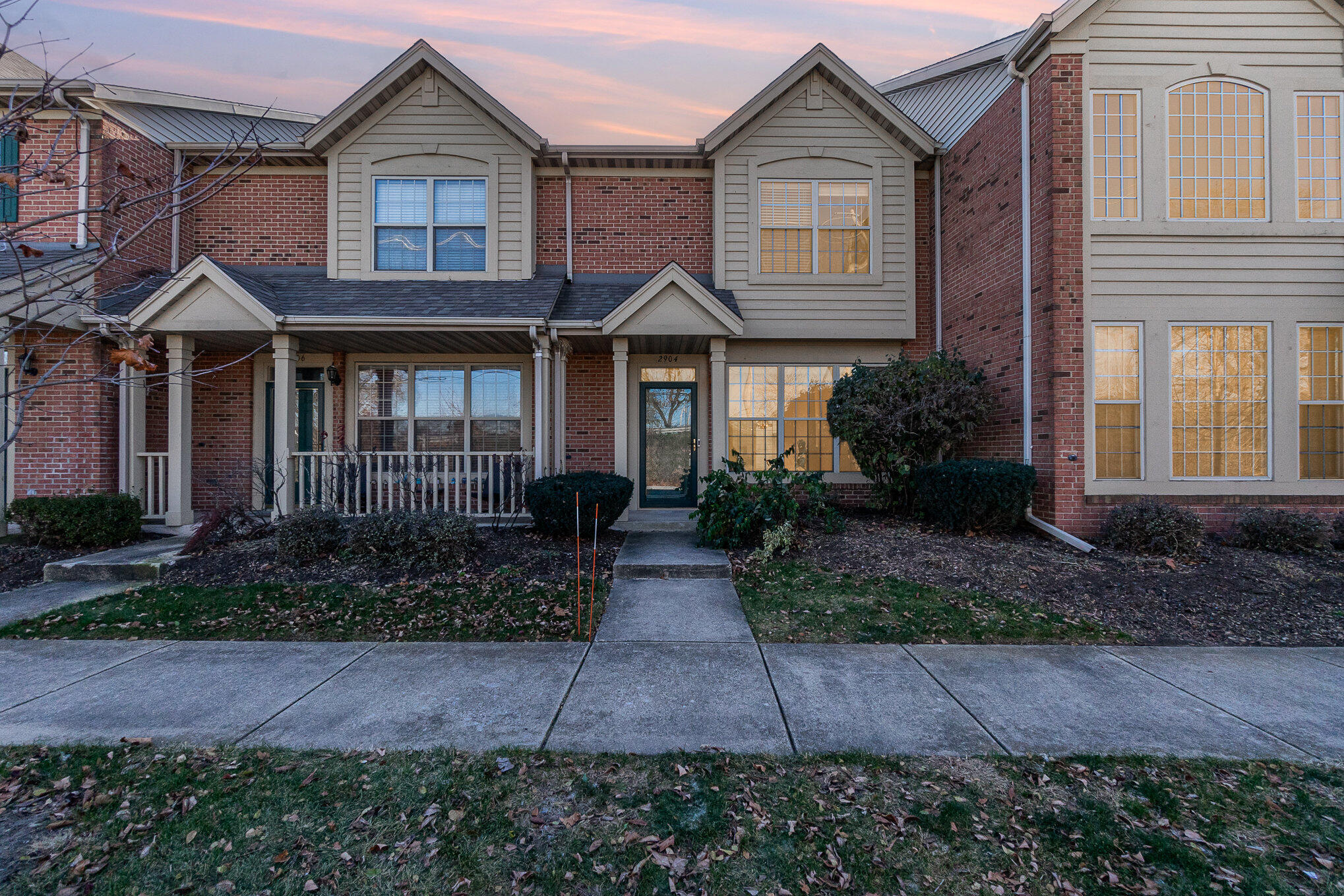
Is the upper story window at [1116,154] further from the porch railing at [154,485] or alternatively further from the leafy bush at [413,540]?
the porch railing at [154,485]

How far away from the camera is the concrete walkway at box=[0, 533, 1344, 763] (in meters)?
3.57

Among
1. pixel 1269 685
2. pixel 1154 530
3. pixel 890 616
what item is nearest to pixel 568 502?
pixel 890 616

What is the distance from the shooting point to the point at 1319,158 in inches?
328

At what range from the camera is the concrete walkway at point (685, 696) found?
141 inches

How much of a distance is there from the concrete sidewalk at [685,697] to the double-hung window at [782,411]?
596 cm

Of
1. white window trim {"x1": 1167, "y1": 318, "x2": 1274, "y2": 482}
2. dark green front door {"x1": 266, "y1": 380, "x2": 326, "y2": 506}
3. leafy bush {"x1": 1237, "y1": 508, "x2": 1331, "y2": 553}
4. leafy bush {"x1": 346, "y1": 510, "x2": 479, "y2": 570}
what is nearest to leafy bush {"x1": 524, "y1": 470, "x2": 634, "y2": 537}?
leafy bush {"x1": 346, "y1": 510, "x2": 479, "y2": 570}

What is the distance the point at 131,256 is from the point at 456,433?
5.38 metres

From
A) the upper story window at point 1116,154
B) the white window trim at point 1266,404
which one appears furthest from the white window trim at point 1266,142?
the white window trim at point 1266,404

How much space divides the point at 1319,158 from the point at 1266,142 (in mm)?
795

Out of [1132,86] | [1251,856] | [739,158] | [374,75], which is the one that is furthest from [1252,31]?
[374,75]

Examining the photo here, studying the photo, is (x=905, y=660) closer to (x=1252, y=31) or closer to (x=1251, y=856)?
(x=1251, y=856)

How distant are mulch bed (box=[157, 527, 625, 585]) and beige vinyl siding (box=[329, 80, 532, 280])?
5.02m

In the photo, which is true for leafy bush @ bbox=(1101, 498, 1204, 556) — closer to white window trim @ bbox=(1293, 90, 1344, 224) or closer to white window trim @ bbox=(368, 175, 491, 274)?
white window trim @ bbox=(1293, 90, 1344, 224)

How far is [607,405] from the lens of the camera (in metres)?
10.9
